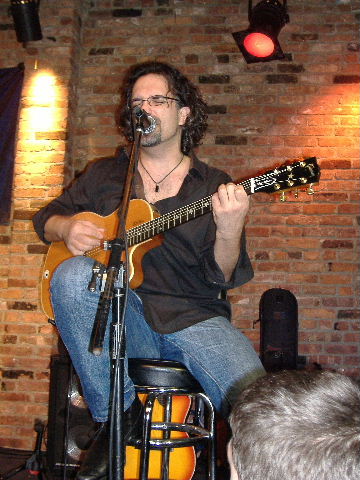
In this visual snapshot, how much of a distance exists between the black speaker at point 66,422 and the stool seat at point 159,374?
933 millimetres

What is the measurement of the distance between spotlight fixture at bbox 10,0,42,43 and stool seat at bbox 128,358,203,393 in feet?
8.19

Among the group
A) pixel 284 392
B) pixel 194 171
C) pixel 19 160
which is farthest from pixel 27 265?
pixel 284 392

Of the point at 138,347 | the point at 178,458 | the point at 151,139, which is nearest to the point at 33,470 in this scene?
the point at 178,458

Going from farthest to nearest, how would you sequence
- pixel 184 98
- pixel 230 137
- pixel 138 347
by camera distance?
pixel 230 137
pixel 184 98
pixel 138 347

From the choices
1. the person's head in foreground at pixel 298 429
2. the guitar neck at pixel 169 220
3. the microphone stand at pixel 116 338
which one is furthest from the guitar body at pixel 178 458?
the person's head in foreground at pixel 298 429

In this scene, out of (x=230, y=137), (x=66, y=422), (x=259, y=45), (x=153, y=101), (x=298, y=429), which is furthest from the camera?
(x=230, y=137)

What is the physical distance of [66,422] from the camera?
102 inches

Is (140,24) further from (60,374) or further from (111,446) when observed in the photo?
(111,446)

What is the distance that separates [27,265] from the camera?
128 inches

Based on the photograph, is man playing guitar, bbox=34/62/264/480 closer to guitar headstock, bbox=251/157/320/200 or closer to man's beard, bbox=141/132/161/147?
man's beard, bbox=141/132/161/147

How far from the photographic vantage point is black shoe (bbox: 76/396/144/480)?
1495mm

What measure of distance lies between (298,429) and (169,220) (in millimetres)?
1353

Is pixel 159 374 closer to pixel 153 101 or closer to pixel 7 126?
pixel 153 101

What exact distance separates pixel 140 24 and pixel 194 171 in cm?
194
